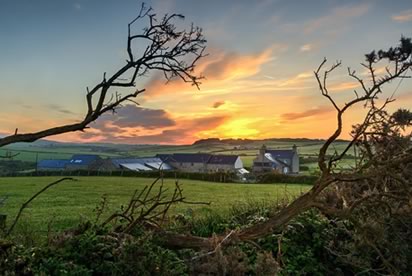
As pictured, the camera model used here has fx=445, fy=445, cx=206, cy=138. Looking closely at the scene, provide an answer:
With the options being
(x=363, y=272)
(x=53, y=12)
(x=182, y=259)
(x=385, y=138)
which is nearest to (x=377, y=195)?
(x=363, y=272)

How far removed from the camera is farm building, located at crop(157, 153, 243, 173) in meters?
38.6

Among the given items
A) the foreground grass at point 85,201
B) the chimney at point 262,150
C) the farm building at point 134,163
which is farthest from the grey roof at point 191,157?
the foreground grass at point 85,201

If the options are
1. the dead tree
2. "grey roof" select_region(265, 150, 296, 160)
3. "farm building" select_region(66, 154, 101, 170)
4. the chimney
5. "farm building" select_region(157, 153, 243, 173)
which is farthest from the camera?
"farm building" select_region(66, 154, 101, 170)

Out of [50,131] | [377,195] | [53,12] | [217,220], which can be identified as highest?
[53,12]

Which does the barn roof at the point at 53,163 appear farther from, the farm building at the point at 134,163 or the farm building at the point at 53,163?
the farm building at the point at 134,163

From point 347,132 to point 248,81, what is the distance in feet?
13.7

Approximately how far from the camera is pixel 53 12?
7.39 metres

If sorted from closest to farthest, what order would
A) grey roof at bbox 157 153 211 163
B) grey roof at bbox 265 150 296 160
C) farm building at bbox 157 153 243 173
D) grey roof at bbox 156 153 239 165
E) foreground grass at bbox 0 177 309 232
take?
1. foreground grass at bbox 0 177 309 232
2. farm building at bbox 157 153 243 173
3. grey roof at bbox 157 153 211 163
4. grey roof at bbox 156 153 239 165
5. grey roof at bbox 265 150 296 160

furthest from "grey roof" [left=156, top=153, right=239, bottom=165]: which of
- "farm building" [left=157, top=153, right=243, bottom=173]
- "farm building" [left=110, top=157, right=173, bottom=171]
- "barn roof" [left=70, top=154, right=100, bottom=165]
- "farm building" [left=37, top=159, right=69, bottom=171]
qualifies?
"farm building" [left=37, top=159, right=69, bottom=171]

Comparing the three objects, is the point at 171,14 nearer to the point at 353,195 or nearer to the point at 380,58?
the point at 380,58

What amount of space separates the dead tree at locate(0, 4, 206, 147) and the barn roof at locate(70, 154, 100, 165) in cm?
3921

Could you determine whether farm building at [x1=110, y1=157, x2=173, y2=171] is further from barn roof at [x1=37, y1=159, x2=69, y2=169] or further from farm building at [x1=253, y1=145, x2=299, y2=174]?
farm building at [x1=253, y1=145, x2=299, y2=174]

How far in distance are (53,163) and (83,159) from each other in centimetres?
414

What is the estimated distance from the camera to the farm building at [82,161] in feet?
141
